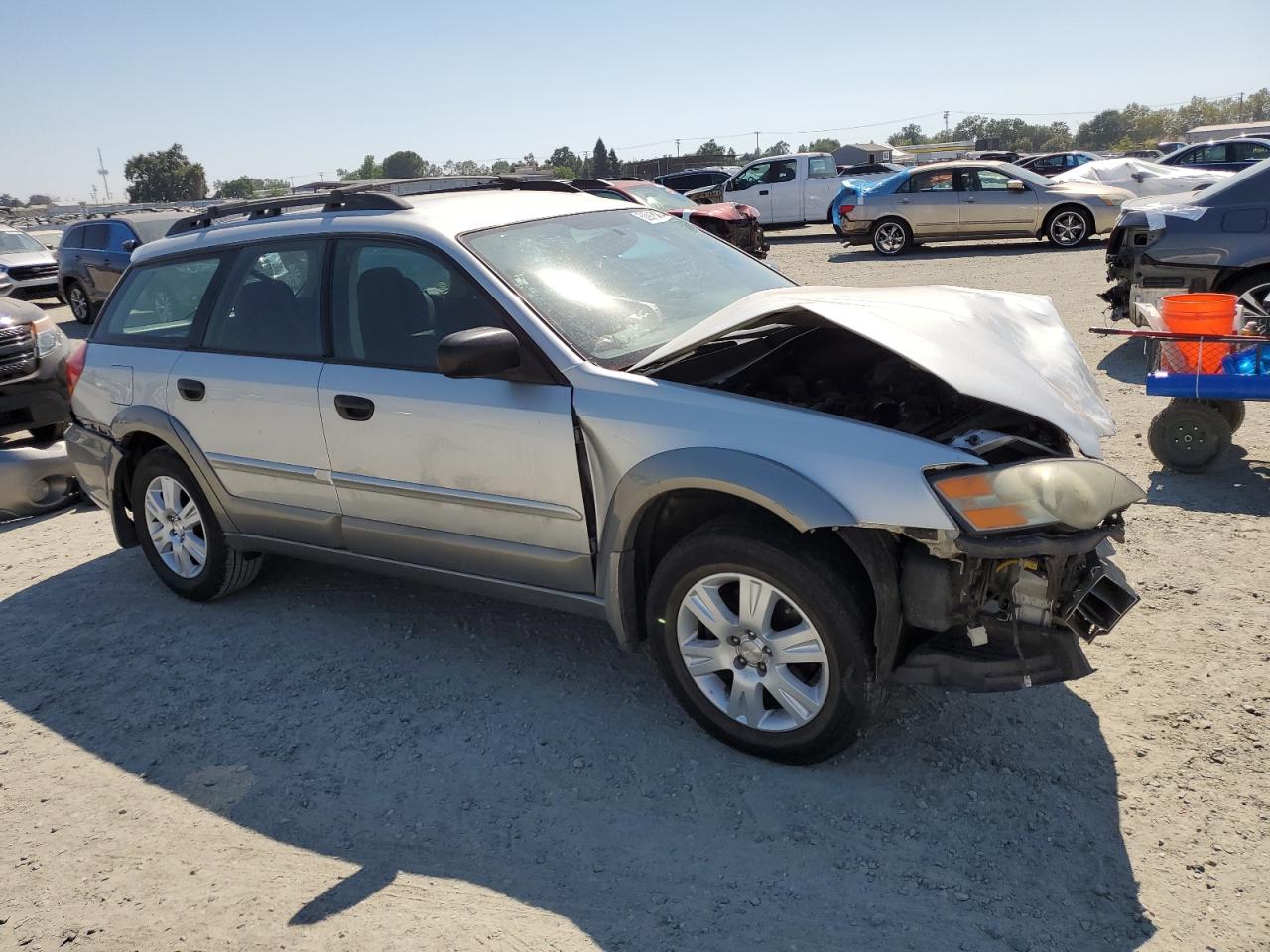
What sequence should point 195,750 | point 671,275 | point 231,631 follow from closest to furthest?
point 195,750, point 671,275, point 231,631

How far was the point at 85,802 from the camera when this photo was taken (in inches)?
141

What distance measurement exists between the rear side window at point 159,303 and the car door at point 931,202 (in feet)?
49.3

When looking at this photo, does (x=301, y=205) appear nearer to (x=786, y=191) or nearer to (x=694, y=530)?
(x=694, y=530)

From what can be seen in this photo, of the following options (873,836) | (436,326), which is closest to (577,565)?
(436,326)

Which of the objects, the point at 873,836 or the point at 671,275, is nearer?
the point at 873,836

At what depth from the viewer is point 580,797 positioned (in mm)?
3326

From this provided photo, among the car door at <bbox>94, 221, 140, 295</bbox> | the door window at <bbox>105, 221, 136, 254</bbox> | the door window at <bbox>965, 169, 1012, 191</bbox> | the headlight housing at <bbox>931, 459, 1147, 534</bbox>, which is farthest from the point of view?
the door window at <bbox>965, 169, 1012, 191</bbox>

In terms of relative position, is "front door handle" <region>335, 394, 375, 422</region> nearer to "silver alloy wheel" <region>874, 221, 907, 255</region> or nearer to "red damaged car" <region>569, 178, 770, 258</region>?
"red damaged car" <region>569, 178, 770, 258</region>

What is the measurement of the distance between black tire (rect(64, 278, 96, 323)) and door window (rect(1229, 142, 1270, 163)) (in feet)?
68.2

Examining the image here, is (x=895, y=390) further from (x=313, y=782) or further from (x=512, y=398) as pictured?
(x=313, y=782)

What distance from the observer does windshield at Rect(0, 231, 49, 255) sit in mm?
18922

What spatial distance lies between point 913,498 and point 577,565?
1.28 meters

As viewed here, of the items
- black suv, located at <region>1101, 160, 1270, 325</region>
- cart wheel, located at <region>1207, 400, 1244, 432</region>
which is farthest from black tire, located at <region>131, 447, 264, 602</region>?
black suv, located at <region>1101, 160, 1270, 325</region>

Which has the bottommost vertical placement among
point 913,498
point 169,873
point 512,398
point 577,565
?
point 169,873
